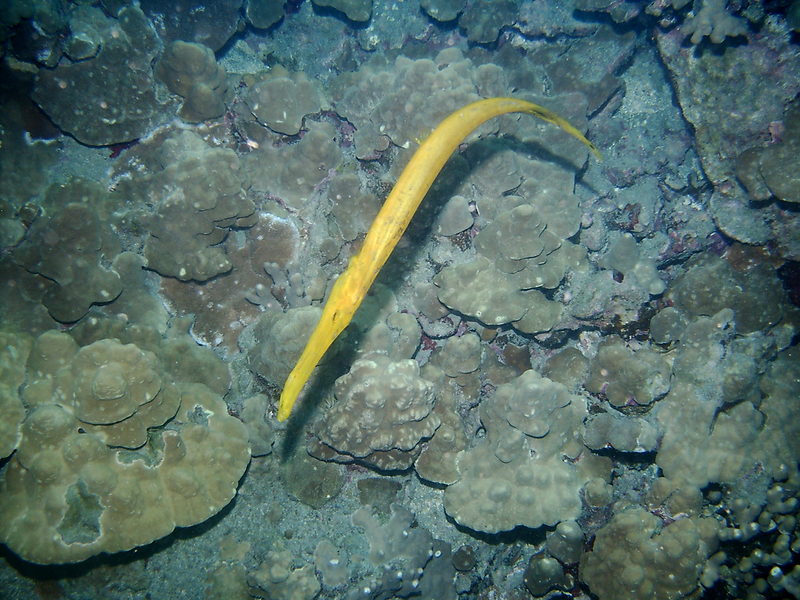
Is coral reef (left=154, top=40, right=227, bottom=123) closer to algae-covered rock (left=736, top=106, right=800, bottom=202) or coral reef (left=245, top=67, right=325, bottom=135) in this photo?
coral reef (left=245, top=67, right=325, bottom=135)

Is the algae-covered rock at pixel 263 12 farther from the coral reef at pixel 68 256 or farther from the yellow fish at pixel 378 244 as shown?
the yellow fish at pixel 378 244

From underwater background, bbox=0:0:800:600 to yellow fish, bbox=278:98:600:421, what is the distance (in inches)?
73.4

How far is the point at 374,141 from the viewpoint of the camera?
5.73 meters

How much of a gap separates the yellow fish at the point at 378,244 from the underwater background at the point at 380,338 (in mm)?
1864

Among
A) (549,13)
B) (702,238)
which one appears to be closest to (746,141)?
(702,238)

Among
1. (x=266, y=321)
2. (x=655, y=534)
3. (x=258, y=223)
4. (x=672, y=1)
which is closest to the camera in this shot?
(x=655, y=534)

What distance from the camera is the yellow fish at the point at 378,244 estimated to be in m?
2.46

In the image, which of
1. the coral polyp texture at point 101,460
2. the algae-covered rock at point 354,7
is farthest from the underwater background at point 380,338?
the algae-covered rock at point 354,7

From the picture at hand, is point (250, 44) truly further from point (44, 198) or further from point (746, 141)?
point (746, 141)

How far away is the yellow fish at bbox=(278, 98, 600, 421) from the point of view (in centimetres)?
246

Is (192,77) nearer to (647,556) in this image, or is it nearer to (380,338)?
(380,338)

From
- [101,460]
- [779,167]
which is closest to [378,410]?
[101,460]

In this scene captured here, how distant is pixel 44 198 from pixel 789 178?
912 cm

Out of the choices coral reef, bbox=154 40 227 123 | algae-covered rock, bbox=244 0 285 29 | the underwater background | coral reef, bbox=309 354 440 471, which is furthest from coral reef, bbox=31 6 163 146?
coral reef, bbox=309 354 440 471
